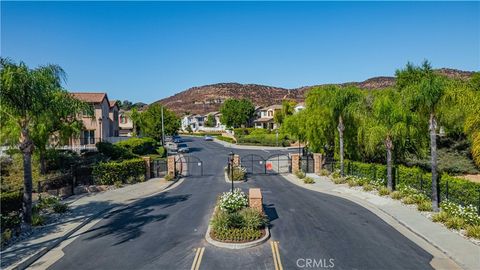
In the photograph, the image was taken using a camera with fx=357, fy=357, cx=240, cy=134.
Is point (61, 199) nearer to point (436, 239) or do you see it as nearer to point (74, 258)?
point (74, 258)

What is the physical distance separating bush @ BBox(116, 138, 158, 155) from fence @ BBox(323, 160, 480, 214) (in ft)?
78.5

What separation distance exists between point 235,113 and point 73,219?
2939 inches

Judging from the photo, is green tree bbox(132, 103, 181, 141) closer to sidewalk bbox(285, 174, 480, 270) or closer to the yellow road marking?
sidewalk bbox(285, 174, 480, 270)

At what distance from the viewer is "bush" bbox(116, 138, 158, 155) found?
40.8 metres

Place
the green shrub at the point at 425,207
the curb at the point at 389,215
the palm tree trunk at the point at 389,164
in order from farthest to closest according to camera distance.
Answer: the palm tree trunk at the point at 389,164 < the green shrub at the point at 425,207 < the curb at the point at 389,215

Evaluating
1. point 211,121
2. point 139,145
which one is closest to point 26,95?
point 139,145

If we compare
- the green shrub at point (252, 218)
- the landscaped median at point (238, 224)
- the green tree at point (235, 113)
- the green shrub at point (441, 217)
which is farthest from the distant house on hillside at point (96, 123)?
the green tree at point (235, 113)

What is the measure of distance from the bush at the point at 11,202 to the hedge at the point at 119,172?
25.9 ft

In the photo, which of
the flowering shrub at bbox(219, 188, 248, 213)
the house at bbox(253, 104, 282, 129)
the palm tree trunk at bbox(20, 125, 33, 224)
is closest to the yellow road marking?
the flowering shrub at bbox(219, 188, 248, 213)

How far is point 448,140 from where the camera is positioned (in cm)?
3406

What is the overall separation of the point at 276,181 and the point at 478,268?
18824 millimetres

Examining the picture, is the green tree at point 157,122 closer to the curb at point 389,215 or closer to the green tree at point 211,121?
the curb at point 389,215

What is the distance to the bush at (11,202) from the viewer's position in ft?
55.0

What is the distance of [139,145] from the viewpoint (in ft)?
140
